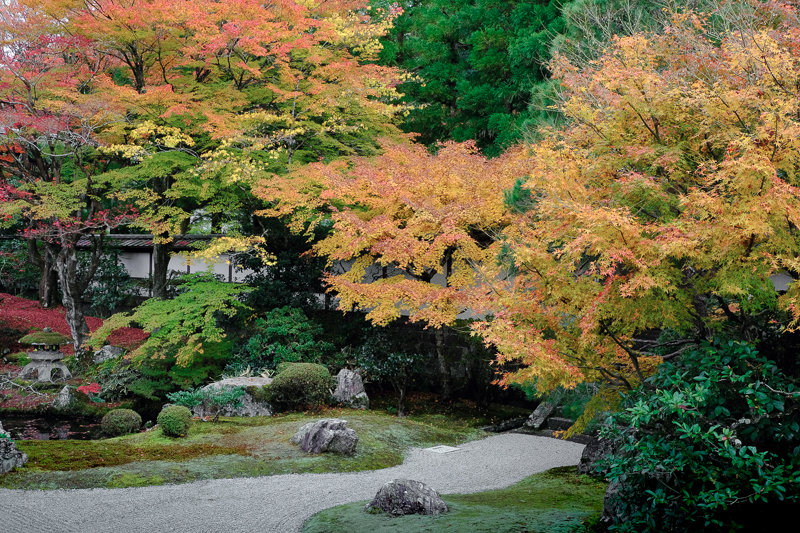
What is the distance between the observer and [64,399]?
43.6 feet

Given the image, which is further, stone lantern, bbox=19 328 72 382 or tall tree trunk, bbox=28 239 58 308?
tall tree trunk, bbox=28 239 58 308

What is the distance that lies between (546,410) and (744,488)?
8.40 m

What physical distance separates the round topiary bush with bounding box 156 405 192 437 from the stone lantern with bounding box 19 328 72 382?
600 centimetres

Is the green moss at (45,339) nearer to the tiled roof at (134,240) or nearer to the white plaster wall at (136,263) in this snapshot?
the tiled roof at (134,240)

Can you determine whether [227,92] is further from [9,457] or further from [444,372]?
[9,457]

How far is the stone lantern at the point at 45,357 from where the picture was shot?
47.5 feet

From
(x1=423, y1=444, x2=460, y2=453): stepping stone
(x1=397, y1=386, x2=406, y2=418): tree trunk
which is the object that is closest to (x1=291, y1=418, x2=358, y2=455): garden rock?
(x1=423, y1=444, x2=460, y2=453): stepping stone

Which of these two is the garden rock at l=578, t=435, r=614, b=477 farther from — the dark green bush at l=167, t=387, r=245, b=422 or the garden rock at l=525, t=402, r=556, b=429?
the dark green bush at l=167, t=387, r=245, b=422

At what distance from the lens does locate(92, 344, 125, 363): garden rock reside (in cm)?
1574

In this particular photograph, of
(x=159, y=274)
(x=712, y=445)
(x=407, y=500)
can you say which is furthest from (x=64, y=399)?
(x=712, y=445)

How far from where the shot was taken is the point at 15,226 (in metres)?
20.7

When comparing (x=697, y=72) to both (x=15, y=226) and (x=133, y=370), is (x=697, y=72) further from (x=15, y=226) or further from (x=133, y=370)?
(x=15, y=226)

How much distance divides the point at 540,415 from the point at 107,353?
1070 centimetres

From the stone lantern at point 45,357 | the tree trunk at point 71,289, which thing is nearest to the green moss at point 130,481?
the stone lantern at point 45,357
